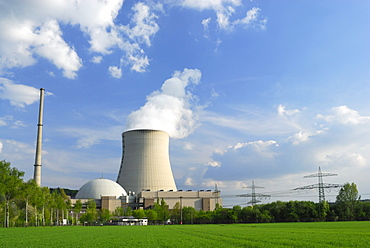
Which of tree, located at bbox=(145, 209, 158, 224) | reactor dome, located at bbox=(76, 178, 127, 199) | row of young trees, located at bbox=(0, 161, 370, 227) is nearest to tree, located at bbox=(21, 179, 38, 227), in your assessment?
row of young trees, located at bbox=(0, 161, 370, 227)

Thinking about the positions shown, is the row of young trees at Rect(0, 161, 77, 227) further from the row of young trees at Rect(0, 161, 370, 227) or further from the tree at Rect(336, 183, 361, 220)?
the tree at Rect(336, 183, 361, 220)

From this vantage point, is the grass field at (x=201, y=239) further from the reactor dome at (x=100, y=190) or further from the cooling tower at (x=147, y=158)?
the reactor dome at (x=100, y=190)

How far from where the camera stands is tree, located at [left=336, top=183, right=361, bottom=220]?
58.9 meters

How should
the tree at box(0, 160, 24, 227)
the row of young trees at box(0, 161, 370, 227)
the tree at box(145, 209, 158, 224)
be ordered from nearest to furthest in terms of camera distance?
1. the tree at box(0, 160, 24, 227)
2. the row of young trees at box(0, 161, 370, 227)
3. the tree at box(145, 209, 158, 224)

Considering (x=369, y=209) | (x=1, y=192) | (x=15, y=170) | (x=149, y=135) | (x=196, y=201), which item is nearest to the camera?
(x=1, y=192)

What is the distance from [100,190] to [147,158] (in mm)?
36590

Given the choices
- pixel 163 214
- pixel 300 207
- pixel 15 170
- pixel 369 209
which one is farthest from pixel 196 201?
pixel 15 170

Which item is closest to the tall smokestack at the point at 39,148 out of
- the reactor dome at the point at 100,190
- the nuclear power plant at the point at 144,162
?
the nuclear power plant at the point at 144,162

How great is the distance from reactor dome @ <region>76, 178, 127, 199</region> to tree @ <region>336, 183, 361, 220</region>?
58.5m

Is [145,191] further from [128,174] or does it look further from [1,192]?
[1,192]

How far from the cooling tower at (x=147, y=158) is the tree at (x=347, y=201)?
33.6 meters

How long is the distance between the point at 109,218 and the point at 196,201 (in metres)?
32.2

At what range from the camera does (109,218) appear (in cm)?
8100

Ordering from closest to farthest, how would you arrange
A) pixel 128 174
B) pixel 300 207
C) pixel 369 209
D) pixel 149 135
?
pixel 369 209
pixel 300 207
pixel 149 135
pixel 128 174
